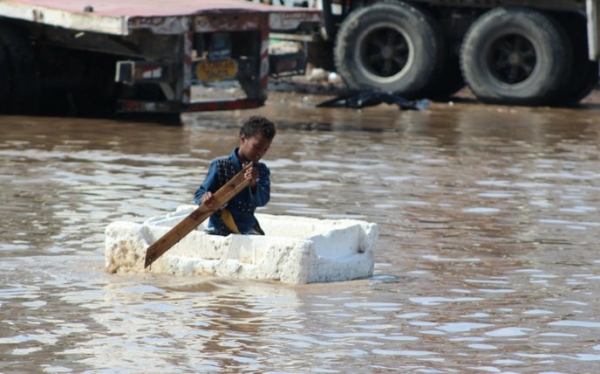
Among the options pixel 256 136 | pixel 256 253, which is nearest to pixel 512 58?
Result: pixel 256 136

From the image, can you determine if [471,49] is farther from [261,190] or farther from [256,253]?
[256,253]

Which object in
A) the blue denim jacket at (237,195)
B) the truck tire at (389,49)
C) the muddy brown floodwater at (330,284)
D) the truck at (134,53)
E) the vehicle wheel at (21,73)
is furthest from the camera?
the truck tire at (389,49)

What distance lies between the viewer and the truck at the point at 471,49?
17594mm

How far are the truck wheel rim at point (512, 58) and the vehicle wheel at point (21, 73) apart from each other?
238 inches

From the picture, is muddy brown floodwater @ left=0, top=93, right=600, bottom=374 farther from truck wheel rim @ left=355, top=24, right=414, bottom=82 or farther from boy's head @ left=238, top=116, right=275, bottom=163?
truck wheel rim @ left=355, top=24, right=414, bottom=82

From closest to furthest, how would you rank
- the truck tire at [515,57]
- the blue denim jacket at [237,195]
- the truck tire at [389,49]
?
the blue denim jacket at [237,195], the truck tire at [515,57], the truck tire at [389,49]

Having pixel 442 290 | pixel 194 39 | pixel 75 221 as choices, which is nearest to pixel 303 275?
pixel 442 290

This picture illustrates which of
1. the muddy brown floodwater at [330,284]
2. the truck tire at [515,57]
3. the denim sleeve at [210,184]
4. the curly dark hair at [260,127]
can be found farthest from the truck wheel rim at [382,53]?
the curly dark hair at [260,127]

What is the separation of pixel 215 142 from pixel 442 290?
22.1ft

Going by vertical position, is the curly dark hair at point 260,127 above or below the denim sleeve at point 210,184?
above

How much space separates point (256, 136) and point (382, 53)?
11787mm

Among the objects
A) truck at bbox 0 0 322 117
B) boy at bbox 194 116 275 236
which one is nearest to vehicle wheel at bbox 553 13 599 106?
truck at bbox 0 0 322 117

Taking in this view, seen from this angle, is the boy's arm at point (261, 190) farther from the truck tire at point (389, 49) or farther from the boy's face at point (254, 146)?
the truck tire at point (389, 49)

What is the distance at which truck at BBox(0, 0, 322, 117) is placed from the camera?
13.8m
